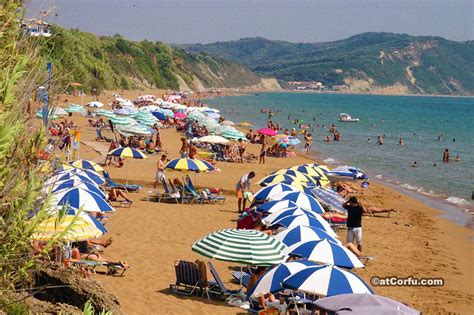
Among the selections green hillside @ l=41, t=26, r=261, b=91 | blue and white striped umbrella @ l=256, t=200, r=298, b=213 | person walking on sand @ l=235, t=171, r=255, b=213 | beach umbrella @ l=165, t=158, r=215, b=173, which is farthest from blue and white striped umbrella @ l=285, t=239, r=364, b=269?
green hillside @ l=41, t=26, r=261, b=91

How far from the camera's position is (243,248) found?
10.7 meters

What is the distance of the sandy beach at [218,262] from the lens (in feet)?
36.2

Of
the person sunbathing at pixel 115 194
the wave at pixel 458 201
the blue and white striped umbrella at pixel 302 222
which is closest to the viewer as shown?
the blue and white striped umbrella at pixel 302 222

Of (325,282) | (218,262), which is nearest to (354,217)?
(218,262)

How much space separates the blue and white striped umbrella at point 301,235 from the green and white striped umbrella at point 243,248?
1.04 meters

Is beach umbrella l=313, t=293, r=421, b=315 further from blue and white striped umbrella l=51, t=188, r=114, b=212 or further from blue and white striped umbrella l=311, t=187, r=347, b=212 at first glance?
blue and white striped umbrella l=311, t=187, r=347, b=212

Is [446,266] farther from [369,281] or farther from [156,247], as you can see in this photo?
[156,247]

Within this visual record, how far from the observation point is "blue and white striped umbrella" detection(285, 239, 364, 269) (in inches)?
440

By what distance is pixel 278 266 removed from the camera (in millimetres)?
10062

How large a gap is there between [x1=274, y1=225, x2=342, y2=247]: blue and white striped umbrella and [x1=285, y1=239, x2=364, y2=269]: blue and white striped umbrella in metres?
0.40

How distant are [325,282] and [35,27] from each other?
5.45 m

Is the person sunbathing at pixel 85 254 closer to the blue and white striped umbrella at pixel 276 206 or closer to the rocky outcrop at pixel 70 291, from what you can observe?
the rocky outcrop at pixel 70 291

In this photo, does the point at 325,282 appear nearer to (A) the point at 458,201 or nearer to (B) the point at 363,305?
(B) the point at 363,305

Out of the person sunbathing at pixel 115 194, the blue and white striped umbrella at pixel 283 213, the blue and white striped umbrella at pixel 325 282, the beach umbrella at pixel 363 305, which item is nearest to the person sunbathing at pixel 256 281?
the blue and white striped umbrella at pixel 325 282
